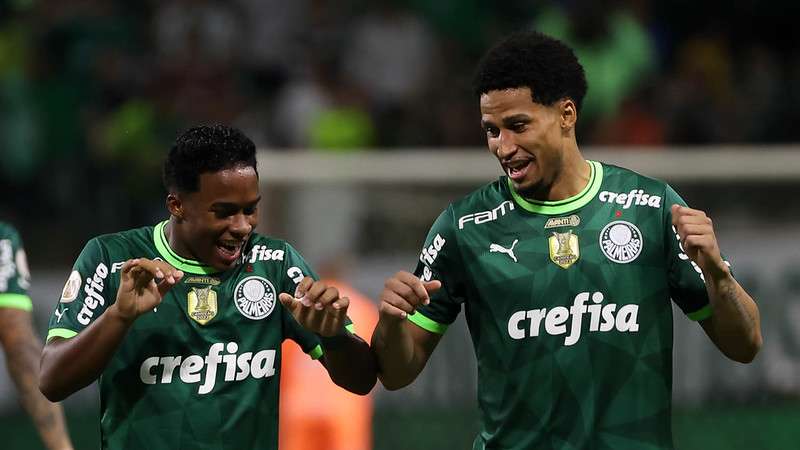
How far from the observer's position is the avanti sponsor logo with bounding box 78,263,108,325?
4504mm

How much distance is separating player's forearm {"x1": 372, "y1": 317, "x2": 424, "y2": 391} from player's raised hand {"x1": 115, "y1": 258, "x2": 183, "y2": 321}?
743 mm

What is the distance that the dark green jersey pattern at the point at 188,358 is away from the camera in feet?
14.9

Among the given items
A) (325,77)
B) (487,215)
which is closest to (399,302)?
(487,215)

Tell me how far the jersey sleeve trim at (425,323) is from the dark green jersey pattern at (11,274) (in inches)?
76.0

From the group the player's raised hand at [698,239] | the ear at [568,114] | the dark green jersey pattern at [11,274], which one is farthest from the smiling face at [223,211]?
the dark green jersey pattern at [11,274]

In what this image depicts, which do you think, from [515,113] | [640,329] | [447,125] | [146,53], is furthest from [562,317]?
[146,53]

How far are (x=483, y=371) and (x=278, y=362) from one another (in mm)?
684

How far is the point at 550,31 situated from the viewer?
11.2 m

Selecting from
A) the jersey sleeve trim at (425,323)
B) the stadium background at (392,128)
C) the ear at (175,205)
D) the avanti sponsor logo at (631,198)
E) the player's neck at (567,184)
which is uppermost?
the stadium background at (392,128)

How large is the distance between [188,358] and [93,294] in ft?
1.20

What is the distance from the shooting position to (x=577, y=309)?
462 centimetres

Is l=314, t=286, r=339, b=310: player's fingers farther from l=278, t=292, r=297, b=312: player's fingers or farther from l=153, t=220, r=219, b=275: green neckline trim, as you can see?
l=153, t=220, r=219, b=275: green neckline trim

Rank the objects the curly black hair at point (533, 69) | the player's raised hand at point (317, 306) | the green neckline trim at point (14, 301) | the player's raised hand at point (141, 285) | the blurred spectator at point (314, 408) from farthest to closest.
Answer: the blurred spectator at point (314, 408) → the green neckline trim at point (14, 301) → the curly black hair at point (533, 69) → the player's raised hand at point (317, 306) → the player's raised hand at point (141, 285)

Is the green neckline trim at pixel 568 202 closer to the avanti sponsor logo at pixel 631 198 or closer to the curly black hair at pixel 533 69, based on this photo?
the avanti sponsor logo at pixel 631 198
